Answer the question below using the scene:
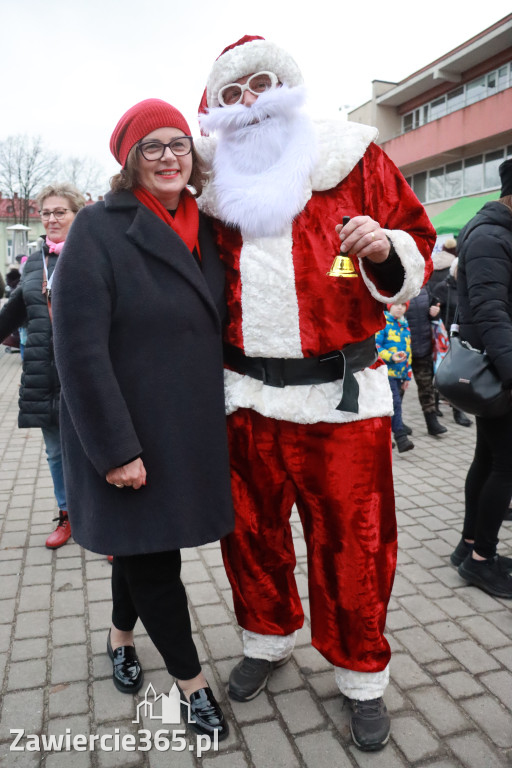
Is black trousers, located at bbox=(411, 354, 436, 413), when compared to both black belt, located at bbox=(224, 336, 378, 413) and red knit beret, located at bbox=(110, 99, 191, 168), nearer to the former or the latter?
black belt, located at bbox=(224, 336, 378, 413)

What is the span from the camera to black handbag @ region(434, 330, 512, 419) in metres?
2.75

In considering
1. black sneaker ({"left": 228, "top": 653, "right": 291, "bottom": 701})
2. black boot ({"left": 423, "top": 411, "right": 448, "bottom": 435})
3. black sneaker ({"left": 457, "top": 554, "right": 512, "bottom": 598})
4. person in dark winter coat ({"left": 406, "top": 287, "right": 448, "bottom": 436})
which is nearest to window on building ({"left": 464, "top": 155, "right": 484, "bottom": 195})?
person in dark winter coat ({"left": 406, "top": 287, "right": 448, "bottom": 436})

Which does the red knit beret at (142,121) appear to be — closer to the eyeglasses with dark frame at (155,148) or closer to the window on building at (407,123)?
the eyeglasses with dark frame at (155,148)

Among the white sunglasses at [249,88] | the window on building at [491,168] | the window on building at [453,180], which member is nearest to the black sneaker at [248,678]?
the white sunglasses at [249,88]

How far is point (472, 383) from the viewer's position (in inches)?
110

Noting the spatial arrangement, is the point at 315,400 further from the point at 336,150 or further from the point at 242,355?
the point at 336,150

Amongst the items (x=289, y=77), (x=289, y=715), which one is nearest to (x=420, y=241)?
(x=289, y=77)

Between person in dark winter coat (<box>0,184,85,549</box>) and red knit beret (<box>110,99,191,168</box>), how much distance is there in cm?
146

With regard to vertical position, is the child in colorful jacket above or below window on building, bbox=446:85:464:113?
below

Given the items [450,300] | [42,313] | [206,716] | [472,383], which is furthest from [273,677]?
[450,300]

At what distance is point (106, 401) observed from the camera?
1717 mm

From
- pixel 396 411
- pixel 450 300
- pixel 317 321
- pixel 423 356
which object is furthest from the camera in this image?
pixel 450 300

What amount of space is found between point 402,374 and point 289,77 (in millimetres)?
3878

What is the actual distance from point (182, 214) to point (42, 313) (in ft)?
5.43
